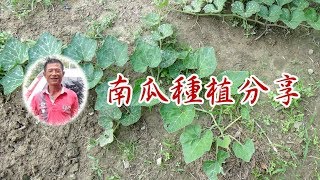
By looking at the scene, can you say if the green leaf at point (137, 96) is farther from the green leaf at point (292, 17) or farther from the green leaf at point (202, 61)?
the green leaf at point (292, 17)

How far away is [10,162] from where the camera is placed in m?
2.44

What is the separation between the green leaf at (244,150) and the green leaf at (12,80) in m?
1.20

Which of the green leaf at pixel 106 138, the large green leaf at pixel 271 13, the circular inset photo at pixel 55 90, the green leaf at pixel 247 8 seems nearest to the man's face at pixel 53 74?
the circular inset photo at pixel 55 90

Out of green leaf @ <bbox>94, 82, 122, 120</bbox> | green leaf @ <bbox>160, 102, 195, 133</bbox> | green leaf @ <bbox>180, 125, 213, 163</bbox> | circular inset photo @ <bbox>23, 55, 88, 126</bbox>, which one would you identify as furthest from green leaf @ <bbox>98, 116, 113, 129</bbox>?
green leaf @ <bbox>180, 125, 213, 163</bbox>

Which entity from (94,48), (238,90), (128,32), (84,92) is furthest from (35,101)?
(238,90)

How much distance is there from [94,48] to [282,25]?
46.1 inches

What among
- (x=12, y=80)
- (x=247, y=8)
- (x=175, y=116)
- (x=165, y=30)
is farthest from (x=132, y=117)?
(x=247, y=8)

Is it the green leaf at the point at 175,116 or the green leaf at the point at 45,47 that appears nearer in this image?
the green leaf at the point at 175,116

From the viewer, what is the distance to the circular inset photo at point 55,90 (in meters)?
2.45

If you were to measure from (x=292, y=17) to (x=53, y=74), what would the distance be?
1.42m

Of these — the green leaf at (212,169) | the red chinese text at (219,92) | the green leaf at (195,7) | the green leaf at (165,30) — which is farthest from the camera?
the green leaf at (195,7)

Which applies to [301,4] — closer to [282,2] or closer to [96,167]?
[282,2]

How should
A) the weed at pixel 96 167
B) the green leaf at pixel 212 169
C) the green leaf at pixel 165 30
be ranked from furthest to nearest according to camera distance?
the green leaf at pixel 165 30, the weed at pixel 96 167, the green leaf at pixel 212 169

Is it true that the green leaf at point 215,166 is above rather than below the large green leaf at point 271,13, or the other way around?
below
